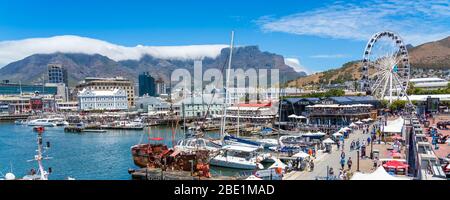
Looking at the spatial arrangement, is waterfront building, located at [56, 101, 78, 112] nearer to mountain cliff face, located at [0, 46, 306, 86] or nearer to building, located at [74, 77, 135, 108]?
building, located at [74, 77, 135, 108]

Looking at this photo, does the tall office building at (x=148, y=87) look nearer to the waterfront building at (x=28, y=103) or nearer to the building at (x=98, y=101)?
the waterfront building at (x=28, y=103)

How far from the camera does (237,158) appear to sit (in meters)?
15.5

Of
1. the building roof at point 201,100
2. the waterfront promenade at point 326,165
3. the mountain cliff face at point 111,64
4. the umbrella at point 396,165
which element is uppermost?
the mountain cliff face at point 111,64

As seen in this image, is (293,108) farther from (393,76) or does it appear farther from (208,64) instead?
(208,64)

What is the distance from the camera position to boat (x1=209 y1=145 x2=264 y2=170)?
50.0 feet

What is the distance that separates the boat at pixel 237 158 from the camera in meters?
15.2

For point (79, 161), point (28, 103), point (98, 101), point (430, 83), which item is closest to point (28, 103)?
point (28, 103)

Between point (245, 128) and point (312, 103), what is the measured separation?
19.4ft

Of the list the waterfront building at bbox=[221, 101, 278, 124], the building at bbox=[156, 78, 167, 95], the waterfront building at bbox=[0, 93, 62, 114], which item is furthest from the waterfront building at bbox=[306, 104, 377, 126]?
the building at bbox=[156, 78, 167, 95]

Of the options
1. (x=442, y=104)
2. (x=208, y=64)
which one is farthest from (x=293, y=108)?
(x=208, y=64)

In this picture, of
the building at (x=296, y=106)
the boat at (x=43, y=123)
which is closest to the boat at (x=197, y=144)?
the building at (x=296, y=106)

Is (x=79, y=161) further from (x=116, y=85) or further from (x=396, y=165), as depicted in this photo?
(x=116, y=85)

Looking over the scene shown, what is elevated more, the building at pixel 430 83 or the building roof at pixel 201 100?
the building at pixel 430 83
